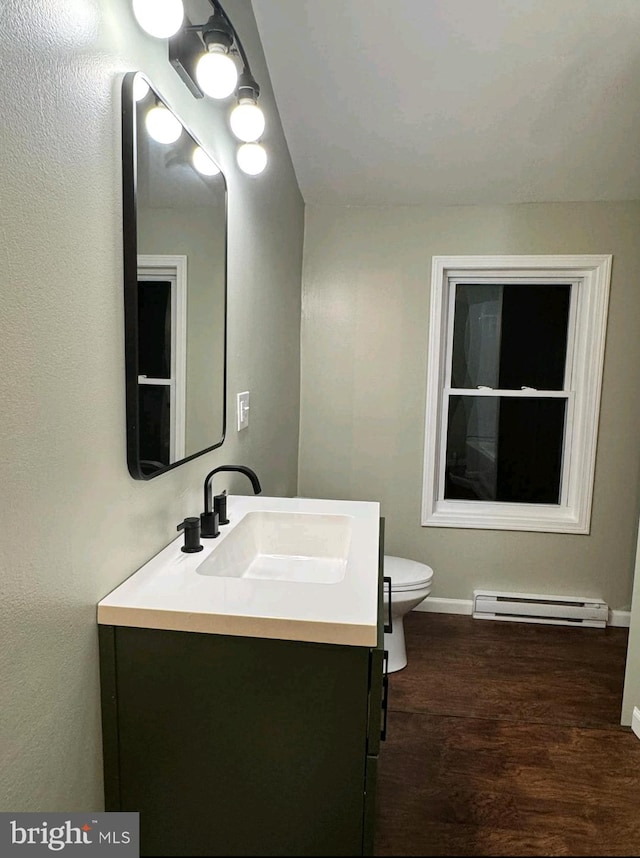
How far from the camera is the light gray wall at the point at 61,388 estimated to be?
2.56 feet

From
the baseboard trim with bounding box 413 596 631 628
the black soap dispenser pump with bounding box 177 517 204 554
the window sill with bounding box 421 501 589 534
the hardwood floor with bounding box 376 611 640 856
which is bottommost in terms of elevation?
the hardwood floor with bounding box 376 611 640 856

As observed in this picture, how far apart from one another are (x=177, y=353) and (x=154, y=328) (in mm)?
136

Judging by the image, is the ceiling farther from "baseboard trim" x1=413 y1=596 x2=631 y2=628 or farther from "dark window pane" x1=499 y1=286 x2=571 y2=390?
"baseboard trim" x1=413 y1=596 x2=631 y2=628

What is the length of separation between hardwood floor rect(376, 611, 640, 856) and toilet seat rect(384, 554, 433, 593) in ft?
1.23

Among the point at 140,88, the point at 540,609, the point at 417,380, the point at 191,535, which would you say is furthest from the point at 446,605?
the point at 140,88

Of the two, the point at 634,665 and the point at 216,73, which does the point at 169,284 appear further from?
the point at 634,665

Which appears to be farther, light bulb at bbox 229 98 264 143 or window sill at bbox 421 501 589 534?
A: window sill at bbox 421 501 589 534

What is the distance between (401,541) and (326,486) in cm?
50

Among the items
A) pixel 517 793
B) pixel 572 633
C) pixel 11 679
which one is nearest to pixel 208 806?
pixel 11 679

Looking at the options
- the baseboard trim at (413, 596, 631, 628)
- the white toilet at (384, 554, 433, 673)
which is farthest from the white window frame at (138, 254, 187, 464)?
the baseboard trim at (413, 596, 631, 628)

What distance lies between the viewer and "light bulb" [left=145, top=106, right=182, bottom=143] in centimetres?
115

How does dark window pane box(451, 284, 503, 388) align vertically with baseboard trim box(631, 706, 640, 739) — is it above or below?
above

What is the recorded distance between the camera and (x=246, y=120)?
161 cm

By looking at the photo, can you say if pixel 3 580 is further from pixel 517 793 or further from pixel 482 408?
pixel 482 408
